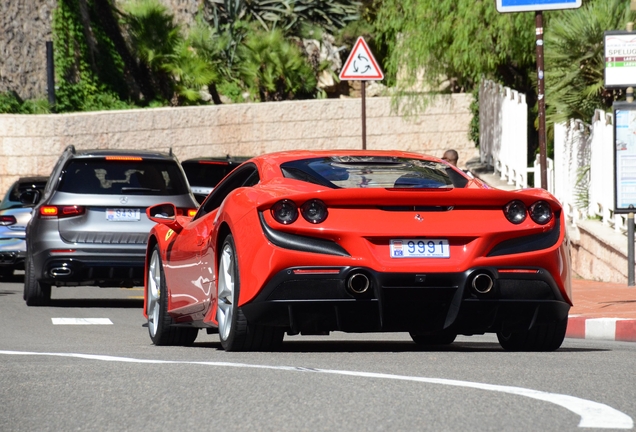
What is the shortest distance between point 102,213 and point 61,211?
43 cm

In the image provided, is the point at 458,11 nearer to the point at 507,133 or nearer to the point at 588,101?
the point at 507,133

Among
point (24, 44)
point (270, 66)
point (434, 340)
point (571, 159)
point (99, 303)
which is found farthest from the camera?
point (270, 66)

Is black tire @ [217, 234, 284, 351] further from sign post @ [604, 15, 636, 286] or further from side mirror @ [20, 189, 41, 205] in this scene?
side mirror @ [20, 189, 41, 205]

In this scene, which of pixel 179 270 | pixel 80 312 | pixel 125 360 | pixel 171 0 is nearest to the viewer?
pixel 125 360

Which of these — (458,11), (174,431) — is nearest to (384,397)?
(174,431)

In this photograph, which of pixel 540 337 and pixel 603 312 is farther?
pixel 603 312

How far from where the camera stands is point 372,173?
878 cm

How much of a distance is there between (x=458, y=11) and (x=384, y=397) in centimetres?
2232

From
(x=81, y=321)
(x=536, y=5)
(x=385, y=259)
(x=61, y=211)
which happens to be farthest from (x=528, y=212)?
(x=61, y=211)

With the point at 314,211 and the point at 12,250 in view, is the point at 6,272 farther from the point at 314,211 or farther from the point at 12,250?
the point at 314,211

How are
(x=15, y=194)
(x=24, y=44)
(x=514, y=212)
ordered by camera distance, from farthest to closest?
1. (x=24, y=44)
2. (x=15, y=194)
3. (x=514, y=212)

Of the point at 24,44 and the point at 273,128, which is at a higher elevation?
the point at 24,44

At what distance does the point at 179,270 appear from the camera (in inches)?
385

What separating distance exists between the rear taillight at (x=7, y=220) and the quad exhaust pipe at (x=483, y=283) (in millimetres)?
11952
